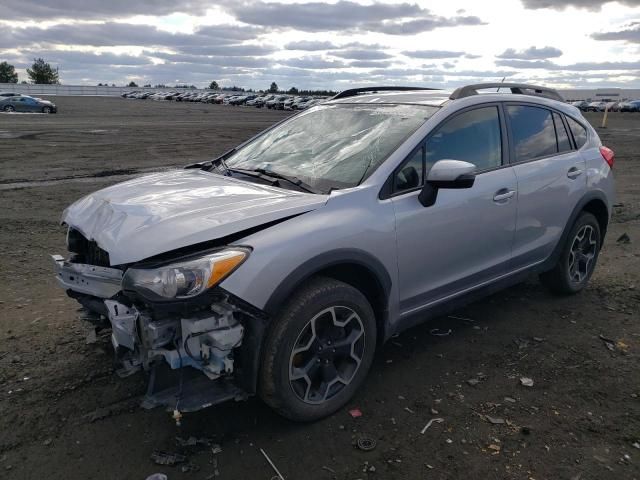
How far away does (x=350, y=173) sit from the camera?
11.6 feet

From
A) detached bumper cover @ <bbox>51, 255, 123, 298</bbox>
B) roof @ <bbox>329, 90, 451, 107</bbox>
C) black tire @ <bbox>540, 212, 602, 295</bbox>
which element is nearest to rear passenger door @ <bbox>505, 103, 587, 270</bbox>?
black tire @ <bbox>540, 212, 602, 295</bbox>

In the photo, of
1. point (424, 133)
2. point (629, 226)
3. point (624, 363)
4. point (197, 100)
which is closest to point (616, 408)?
point (624, 363)

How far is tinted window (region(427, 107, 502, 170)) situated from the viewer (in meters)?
3.79

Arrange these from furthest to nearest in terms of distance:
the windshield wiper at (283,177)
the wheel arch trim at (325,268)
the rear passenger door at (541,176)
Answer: the rear passenger door at (541,176)
the windshield wiper at (283,177)
the wheel arch trim at (325,268)

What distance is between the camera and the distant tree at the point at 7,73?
11100 centimetres

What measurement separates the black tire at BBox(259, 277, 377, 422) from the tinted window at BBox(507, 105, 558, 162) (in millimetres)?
2075

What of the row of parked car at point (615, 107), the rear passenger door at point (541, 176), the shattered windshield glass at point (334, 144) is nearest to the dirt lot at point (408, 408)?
the rear passenger door at point (541, 176)

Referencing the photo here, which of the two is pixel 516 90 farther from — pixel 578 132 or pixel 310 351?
pixel 310 351

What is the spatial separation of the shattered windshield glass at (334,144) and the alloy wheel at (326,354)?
0.84 metres

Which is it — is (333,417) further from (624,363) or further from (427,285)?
(624,363)

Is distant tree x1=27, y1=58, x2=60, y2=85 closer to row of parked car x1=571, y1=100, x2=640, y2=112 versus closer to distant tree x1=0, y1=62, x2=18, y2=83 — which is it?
distant tree x1=0, y1=62, x2=18, y2=83

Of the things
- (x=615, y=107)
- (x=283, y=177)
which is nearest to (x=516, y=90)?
(x=283, y=177)

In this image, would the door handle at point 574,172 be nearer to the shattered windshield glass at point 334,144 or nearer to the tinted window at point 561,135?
the tinted window at point 561,135

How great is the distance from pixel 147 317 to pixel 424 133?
215cm
